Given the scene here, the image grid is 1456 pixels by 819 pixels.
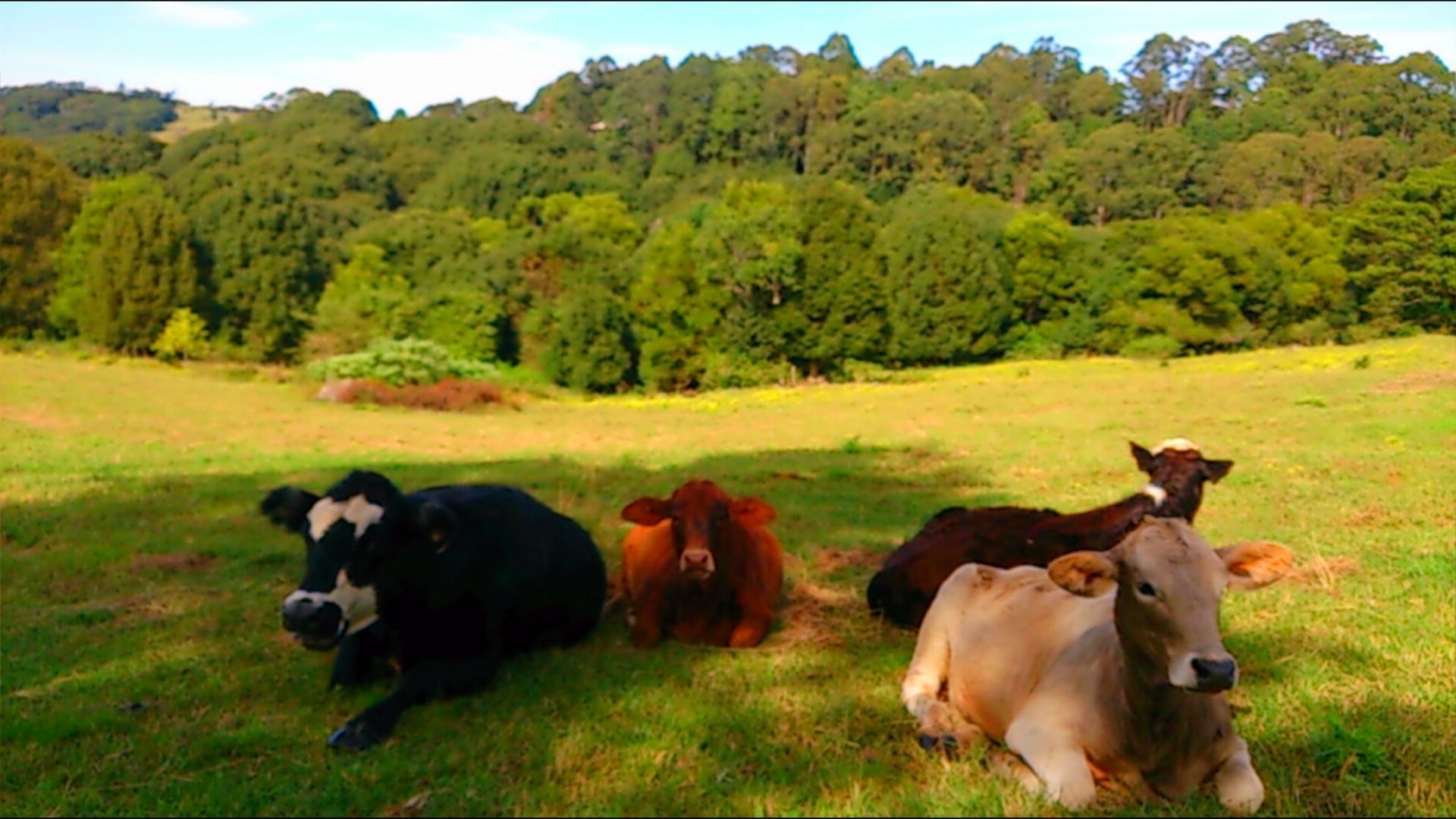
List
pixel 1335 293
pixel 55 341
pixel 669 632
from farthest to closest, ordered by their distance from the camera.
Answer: pixel 55 341 → pixel 1335 293 → pixel 669 632

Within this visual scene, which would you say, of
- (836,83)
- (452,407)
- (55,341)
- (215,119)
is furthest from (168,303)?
(215,119)

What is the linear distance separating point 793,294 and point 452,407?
96.7ft

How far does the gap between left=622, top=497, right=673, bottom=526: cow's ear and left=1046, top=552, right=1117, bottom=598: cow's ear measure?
3.82 m

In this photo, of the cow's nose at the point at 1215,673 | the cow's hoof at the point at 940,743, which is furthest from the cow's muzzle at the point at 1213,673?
the cow's hoof at the point at 940,743

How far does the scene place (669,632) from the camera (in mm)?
7949

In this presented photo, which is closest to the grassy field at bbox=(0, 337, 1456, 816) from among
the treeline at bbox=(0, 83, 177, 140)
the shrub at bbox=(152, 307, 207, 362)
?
the treeline at bbox=(0, 83, 177, 140)

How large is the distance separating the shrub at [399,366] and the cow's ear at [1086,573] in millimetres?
39095

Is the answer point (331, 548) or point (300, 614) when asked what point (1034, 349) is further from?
point (300, 614)

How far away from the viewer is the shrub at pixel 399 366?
138ft

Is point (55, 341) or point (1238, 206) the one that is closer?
point (1238, 206)

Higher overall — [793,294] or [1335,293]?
[1335,293]

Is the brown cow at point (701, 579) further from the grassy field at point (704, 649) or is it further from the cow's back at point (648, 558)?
the grassy field at point (704, 649)

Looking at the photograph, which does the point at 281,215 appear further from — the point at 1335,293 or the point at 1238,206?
the point at 1335,293

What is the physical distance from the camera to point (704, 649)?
7637mm
